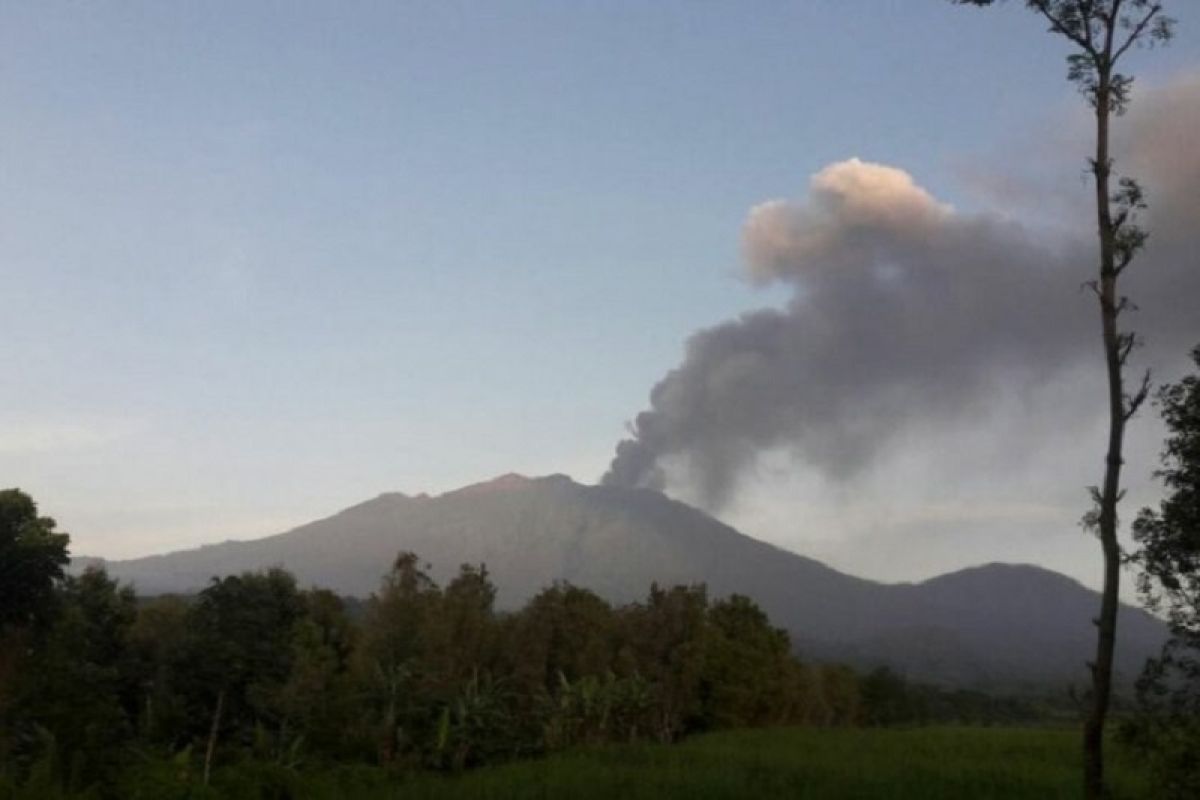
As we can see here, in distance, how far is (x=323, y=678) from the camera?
35.3 metres

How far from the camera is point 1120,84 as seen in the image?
57.9 feet

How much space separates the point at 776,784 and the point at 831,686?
183 feet

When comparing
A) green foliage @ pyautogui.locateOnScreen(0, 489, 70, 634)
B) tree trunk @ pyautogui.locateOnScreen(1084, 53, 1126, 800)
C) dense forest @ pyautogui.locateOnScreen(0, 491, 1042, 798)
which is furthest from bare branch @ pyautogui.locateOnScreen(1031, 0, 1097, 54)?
green foliage @ pyautogui.locateOnScreen(0, 489, 70, 634)

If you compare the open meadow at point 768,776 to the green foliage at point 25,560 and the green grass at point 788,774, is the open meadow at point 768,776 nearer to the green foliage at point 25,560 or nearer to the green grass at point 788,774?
the green grass at point 788,774

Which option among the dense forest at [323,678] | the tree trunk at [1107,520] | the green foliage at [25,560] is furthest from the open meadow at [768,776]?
the green foliage at [25,560]

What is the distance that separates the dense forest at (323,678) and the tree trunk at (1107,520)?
19.2 meters

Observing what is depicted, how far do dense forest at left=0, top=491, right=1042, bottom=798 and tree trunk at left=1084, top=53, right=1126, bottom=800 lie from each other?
1919 cm

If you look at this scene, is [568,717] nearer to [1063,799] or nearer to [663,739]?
[663,739]

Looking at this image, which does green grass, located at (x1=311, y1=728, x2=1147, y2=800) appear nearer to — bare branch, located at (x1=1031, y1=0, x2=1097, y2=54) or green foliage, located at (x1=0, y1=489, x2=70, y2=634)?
bare branch, located at (x1=1031, y1=0, x2=1097, y2=54)

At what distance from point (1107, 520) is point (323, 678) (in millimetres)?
25246

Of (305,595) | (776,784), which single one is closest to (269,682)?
(305,595)

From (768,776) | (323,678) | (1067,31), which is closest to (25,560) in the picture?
(323,678)

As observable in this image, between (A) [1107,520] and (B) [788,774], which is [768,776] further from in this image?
(A) [1107,520]

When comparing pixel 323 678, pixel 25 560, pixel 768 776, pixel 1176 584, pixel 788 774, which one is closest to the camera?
pixel 1176 584
